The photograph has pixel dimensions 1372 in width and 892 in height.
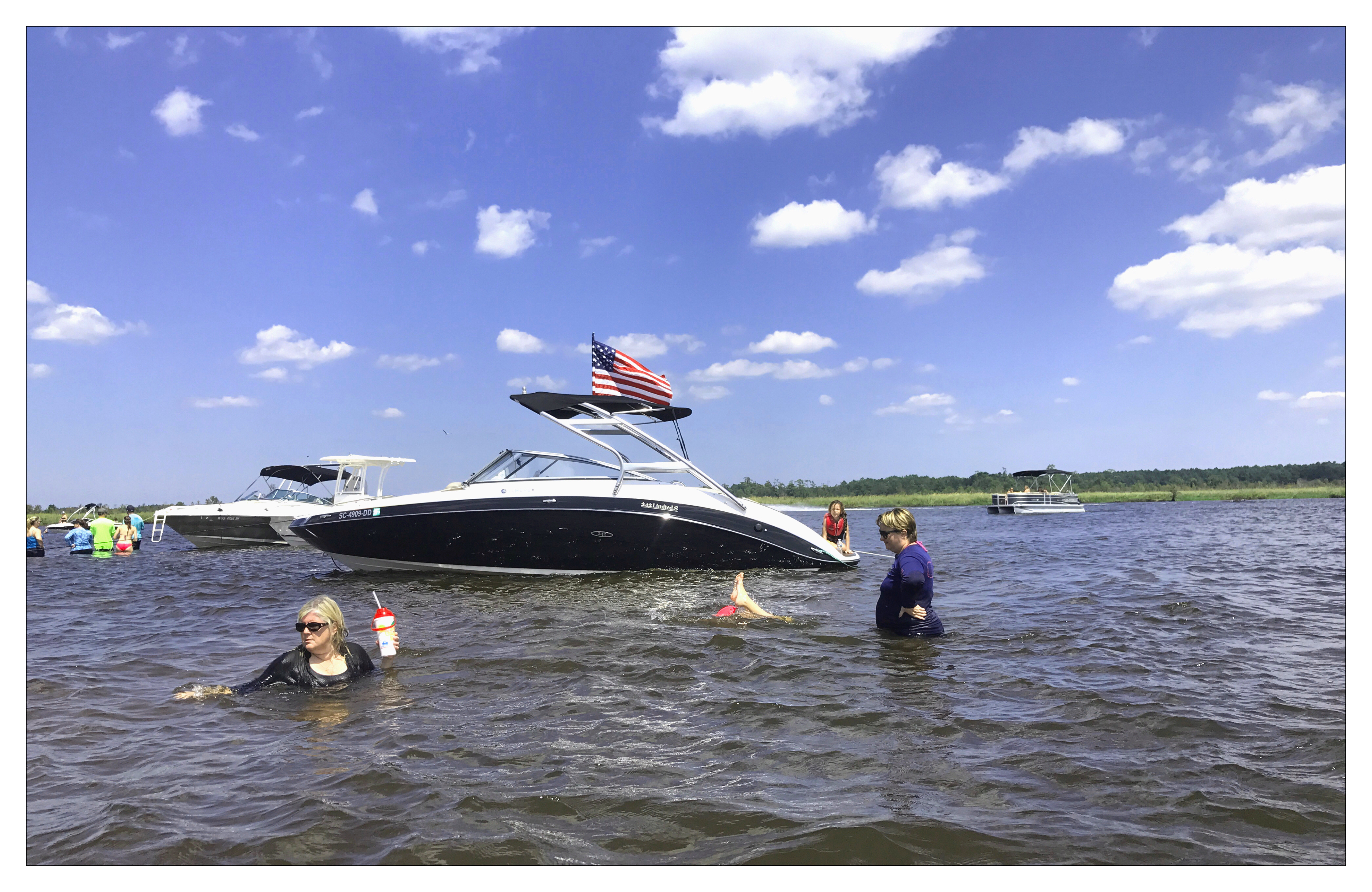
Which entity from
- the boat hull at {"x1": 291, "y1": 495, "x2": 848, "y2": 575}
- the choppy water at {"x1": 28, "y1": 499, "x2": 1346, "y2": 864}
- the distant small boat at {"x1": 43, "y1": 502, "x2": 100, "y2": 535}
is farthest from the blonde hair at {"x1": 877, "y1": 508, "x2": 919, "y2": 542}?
the distant small boat at {"x1": 43, "y1": 502, "x2": 100, "y2": 535}

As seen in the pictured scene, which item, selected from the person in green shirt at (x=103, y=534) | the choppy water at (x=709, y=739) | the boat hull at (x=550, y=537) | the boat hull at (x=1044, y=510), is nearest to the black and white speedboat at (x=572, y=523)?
the boat hull at (x=550, y=537)

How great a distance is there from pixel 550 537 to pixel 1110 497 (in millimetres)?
76367

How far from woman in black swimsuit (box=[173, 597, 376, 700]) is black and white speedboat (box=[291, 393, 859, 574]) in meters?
6.50

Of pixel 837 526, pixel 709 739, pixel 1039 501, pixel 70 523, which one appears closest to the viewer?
pixel 709 739

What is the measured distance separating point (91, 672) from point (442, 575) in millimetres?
6389

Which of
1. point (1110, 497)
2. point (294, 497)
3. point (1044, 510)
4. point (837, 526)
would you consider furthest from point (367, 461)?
point (1110, 497)

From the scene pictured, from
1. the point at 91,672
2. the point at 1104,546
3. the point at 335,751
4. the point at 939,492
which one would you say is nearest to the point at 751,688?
the point at 335,751

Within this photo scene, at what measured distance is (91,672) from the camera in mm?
6809

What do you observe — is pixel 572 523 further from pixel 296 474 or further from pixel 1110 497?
A: pixel 1110 497

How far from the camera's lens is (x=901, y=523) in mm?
6953

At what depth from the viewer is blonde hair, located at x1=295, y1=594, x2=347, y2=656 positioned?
5.39 metres

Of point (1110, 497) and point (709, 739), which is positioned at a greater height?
point (709, 739)

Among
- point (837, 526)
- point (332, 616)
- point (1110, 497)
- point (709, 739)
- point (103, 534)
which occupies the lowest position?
point (1110, 497)

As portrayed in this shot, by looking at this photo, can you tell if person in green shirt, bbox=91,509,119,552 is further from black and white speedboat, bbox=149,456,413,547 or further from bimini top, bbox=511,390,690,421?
bimini top, bbox=511,390,690,421
